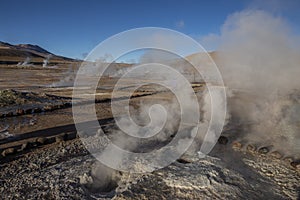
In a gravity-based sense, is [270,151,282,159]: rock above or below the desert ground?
above

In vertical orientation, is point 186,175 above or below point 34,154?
above

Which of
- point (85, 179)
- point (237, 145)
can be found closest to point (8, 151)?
point (85, 179)

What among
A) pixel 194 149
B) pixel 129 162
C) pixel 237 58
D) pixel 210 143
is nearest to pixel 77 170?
pixel 129 162

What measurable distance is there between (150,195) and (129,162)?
48.3 inches

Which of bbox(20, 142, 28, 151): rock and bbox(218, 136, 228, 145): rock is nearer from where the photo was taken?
bbox(20, 142, 28, 151): rock

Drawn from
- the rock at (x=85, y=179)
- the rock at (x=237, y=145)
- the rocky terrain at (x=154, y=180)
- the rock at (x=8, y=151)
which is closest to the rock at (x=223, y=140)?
the rock at (x=237, y=145)

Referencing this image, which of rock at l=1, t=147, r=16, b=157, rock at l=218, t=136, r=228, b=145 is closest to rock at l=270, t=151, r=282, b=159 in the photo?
rock at l=218, t=136, r=228, b=145

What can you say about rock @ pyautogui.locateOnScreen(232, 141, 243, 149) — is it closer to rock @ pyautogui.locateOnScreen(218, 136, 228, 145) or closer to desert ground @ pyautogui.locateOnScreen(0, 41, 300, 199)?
desert ground @ pyautogui.locateOnScreen(0, 41, 300, 199)

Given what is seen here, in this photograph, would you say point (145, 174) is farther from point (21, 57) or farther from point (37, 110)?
point (21, 57)

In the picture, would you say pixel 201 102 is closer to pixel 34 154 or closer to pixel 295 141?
pixel 295 141

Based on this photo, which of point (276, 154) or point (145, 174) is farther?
point (276, 154)

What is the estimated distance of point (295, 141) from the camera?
738 centimetres

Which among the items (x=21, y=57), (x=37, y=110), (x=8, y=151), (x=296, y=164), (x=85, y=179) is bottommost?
(x=8, y=151)

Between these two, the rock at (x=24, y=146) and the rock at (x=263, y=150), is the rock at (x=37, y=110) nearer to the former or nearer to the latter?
the rock at (x=24, y=146)
